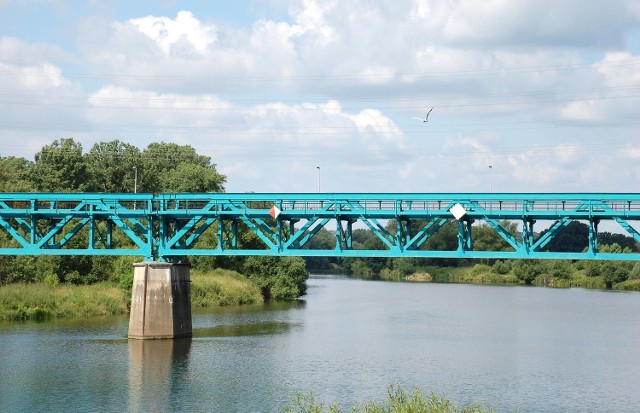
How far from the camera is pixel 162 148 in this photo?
167750 mm

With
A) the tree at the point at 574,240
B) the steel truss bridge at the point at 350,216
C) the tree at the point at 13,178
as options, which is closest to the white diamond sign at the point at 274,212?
the steel truss bridge at the point at 350,216

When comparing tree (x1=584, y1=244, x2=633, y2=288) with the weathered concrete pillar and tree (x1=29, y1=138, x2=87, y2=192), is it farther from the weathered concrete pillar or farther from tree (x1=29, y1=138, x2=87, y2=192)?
the weathered concrete pillar

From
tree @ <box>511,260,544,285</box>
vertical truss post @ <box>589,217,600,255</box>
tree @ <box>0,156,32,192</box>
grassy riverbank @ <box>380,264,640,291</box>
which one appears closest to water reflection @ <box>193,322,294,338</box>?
vertical truss post @ <box>589,217,600,255</box>

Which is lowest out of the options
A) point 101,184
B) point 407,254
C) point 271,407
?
point 271,407

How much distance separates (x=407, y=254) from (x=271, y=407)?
18736 millimetres

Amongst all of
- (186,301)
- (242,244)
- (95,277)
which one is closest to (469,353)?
(186,301)

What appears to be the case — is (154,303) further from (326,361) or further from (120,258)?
(120,258)

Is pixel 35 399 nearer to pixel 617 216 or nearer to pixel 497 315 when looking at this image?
pixel 617 216

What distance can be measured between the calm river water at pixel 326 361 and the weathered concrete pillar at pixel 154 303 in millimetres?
1376

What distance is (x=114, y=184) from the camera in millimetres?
159750

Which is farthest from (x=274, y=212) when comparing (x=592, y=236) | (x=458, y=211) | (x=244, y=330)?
(x=592, y=236)

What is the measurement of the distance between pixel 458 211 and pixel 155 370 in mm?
19908

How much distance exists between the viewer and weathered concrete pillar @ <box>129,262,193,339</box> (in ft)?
212

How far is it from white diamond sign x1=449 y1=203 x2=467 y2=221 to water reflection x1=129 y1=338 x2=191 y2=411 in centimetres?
1803
